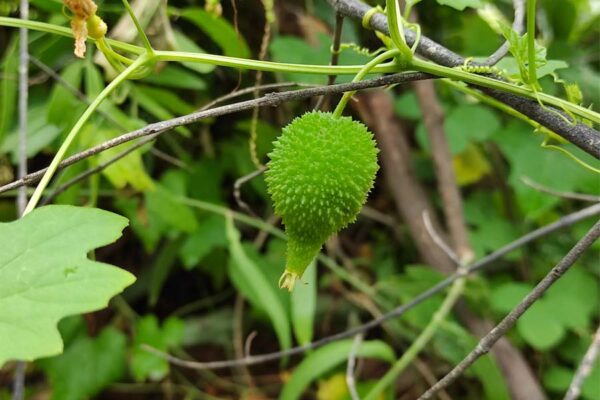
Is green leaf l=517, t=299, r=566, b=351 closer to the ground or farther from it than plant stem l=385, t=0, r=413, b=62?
closer to the ground

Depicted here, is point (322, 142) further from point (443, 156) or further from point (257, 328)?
point (257, 328)

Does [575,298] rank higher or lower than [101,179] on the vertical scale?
lower

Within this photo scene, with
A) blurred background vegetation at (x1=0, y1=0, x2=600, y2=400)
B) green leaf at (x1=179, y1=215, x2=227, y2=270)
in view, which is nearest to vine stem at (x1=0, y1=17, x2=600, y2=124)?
blurred background vegetation at (x1=0, y1=0, x2=600, y2=400)

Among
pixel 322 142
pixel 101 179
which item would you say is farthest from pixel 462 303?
pixel 322 142

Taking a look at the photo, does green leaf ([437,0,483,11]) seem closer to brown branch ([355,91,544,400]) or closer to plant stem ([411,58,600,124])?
plant stem ([411,58,600,124])

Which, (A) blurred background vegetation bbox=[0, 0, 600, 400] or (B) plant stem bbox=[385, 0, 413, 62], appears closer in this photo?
(B) plant stem bbox=[385, 0, 413, 62]

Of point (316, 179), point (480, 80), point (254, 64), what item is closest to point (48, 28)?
point (254, 64)

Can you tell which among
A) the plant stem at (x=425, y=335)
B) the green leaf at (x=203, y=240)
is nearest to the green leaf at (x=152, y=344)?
the green leaf at (x=203, y=240)

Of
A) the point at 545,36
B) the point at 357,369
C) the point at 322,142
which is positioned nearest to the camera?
the point at 322,142
